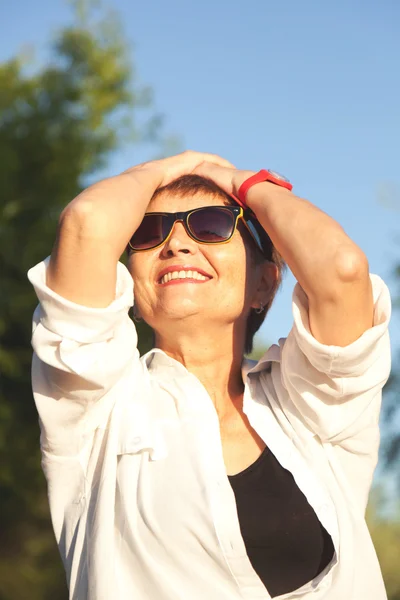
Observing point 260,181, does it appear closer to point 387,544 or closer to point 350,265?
point 350,265

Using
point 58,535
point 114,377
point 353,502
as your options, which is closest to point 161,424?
point 114,377

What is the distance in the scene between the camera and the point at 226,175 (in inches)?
105

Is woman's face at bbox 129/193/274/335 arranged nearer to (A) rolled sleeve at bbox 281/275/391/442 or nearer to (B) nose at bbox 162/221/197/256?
(B) nose at bbox 162/221/197/256

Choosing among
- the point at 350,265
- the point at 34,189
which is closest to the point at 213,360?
the point at 350,265

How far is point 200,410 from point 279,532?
1.32 ft

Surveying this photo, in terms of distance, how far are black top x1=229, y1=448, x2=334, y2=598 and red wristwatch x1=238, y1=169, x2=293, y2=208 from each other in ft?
2.79

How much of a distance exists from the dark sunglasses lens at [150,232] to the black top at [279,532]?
0.75 metres

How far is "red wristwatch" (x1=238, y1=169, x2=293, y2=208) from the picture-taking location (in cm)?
258

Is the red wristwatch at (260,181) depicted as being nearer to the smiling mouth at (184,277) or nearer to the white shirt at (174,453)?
the smiling mouth at (184,277)

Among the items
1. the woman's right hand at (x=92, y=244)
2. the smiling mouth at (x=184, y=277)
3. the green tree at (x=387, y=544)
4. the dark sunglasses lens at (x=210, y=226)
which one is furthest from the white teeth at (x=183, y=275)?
the green tree at (x=387, y=544)

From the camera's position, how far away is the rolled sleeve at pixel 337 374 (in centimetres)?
219

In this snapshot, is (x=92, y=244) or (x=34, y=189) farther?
(x=34, y=189)

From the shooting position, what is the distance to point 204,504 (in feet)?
7.04

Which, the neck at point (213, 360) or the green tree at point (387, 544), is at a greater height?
the neck at point (213, 360)
